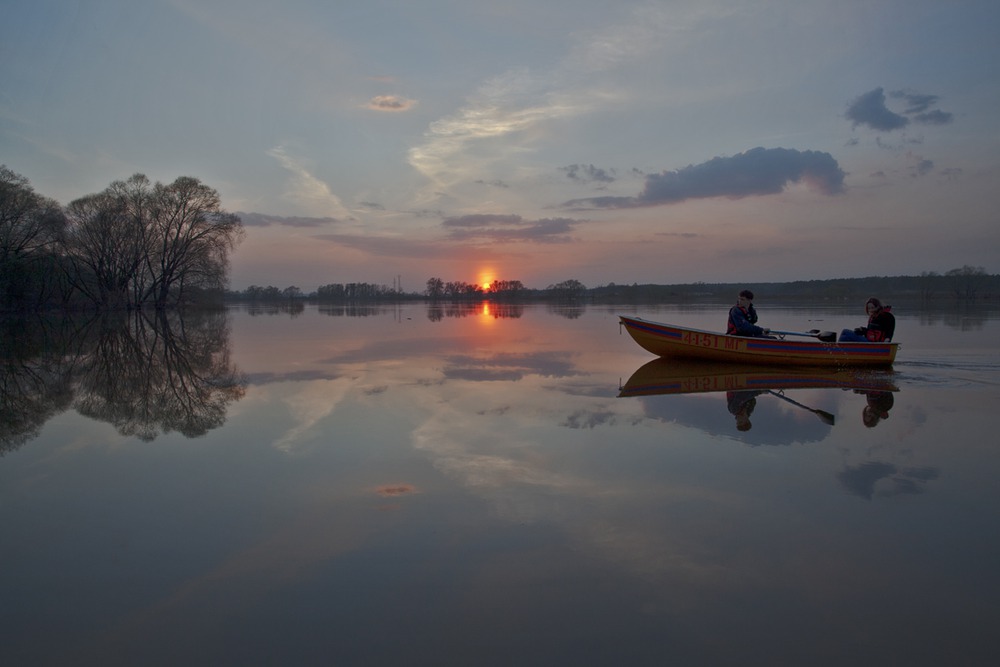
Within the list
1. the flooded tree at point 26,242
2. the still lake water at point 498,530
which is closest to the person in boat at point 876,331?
the still lake water at point 498,530

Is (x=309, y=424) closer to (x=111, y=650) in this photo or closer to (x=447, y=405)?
(x=447, y=405)

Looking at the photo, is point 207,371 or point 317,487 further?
point 207,371

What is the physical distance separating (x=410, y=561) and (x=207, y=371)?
11.1 meters

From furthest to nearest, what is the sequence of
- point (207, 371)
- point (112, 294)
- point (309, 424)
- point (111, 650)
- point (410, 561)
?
1. point (112, 294)
2. point (207, 371)
3. point (309, 424)
4. point (410, 561)
5. point (111, 650)

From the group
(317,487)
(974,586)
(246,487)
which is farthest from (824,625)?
(246,487)

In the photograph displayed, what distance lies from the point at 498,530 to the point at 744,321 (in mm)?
11098

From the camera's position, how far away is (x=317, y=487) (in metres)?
5.81

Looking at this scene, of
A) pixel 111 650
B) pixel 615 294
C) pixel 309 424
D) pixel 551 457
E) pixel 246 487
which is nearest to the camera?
pixel 111 650

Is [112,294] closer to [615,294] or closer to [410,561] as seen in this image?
[410,561]

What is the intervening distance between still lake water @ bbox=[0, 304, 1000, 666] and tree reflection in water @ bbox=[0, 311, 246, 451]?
12cm

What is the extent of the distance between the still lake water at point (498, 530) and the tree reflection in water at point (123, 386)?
121 mm

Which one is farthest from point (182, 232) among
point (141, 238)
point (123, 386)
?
point (123, 386)

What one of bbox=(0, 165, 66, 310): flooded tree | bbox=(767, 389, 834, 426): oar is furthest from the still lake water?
bbox=(0, 165, 66, 310): flooded tree

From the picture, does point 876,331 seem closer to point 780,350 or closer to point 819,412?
point 780,350
